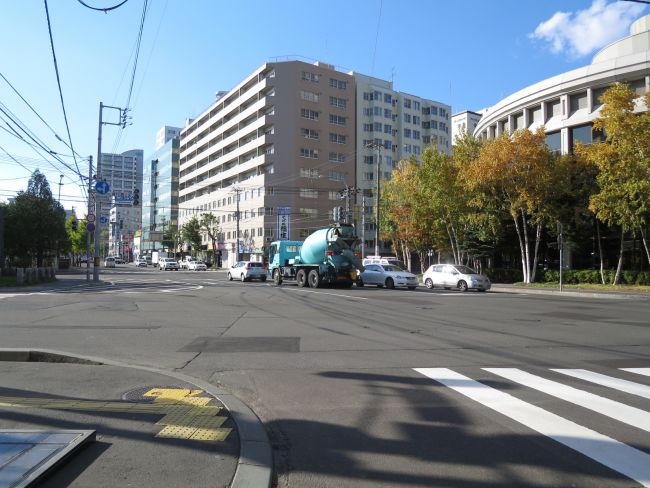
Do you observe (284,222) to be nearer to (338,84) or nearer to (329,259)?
(338,84)

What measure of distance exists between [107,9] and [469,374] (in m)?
9.03

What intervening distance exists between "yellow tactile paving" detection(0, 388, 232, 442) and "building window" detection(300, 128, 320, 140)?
7488 centimetres

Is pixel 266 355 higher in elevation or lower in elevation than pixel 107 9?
lower

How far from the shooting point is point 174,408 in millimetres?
5676

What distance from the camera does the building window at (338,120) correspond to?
270 ft

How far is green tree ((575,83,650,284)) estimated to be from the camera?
88.7 ft

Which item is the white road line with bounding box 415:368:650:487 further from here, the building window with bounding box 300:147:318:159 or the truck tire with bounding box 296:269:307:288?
the building window with bounding box 300:147:318:159

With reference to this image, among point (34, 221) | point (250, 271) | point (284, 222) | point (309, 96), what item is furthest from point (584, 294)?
point (309, 96)

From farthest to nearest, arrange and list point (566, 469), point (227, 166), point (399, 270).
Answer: point (227, 166) < point (399, 270) < point (566, 469)

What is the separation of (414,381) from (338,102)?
7992 centimetres

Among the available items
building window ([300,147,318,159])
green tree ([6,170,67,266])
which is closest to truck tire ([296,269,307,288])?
green tree ([6,170,67,266])

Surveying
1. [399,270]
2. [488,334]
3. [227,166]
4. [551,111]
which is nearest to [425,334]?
[488,334]

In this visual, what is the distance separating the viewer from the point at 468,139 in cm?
3912

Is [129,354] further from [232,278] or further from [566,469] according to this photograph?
[232,278]
